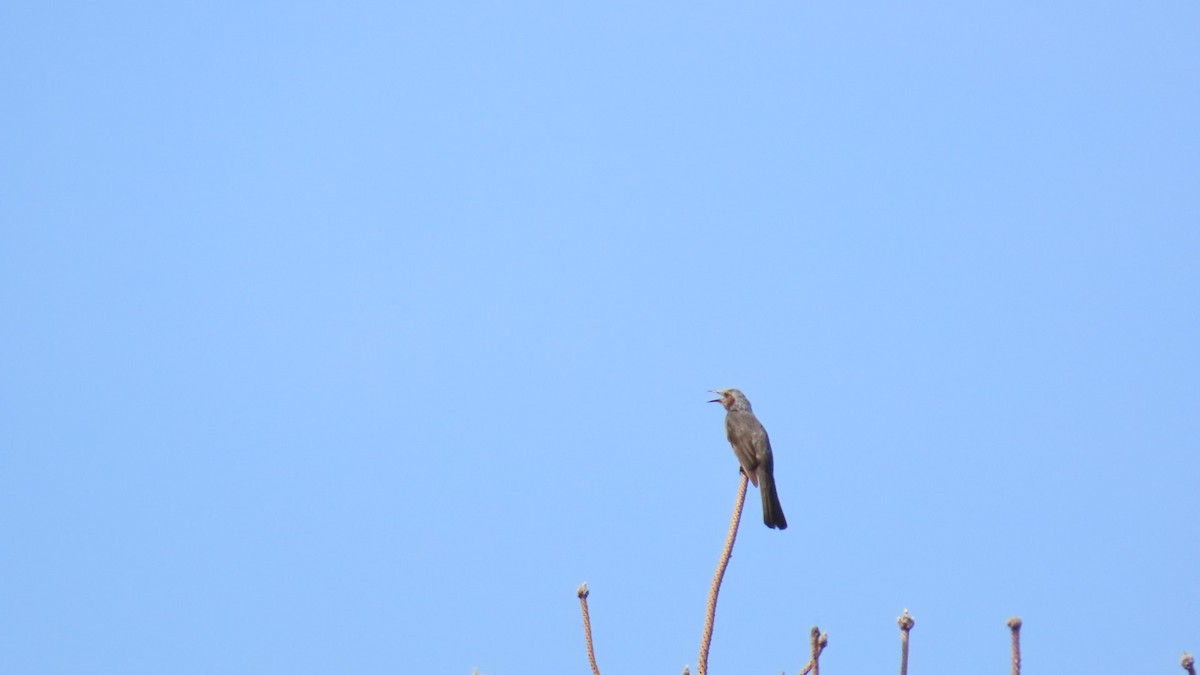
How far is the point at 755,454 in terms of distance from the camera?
1288 centimetres

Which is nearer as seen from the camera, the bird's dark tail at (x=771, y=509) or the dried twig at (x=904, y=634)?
the dried twig at (x=904, y=634)

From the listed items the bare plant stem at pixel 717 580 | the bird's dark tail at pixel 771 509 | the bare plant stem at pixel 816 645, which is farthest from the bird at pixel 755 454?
the bare plant stem at pixel 816 645

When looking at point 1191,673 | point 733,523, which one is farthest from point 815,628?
point 733,523

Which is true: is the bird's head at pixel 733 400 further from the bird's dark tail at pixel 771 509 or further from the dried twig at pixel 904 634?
the dried twig at pixel 904 634

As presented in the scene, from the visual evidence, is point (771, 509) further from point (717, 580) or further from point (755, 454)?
point (717, 580)

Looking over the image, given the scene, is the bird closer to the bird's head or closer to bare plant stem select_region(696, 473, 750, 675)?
the bird's head

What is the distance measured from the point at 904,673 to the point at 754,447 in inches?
381

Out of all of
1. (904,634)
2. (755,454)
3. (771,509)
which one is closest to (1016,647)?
(904,634)

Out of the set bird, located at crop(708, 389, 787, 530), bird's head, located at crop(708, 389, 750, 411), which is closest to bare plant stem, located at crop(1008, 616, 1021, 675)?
bird, located at crop(708, 389, 787, 530)

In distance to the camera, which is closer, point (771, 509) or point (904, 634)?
point (904, 634)

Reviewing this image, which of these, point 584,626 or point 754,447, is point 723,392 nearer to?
point 754,447

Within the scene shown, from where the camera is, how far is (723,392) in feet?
A: 48.9

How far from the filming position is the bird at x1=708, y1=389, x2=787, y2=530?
39.5ft

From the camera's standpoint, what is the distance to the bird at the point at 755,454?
12047 millimetres
